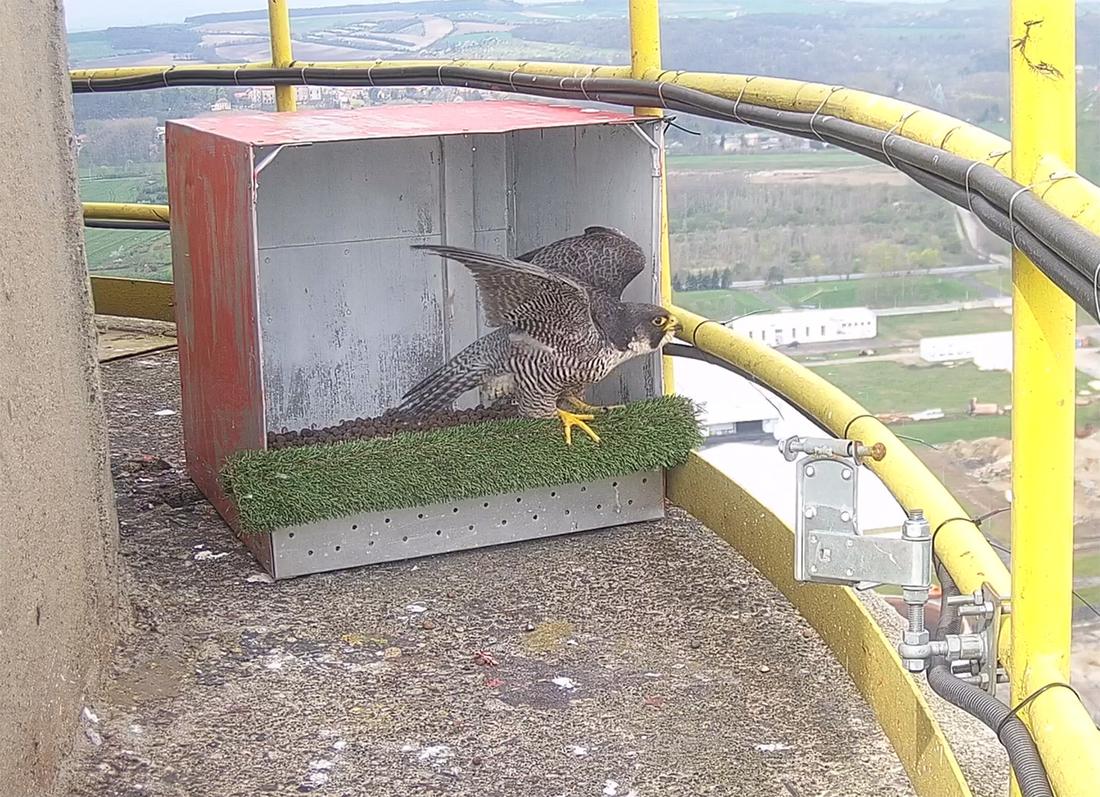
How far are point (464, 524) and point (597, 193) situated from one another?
34.9 inches

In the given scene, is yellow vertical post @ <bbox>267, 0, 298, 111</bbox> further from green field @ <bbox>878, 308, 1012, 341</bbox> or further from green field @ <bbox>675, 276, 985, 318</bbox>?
green field @ <bbox>878, 308, 1012, 341</bbox>

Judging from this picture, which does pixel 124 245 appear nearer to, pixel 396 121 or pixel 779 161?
pixel 396 121

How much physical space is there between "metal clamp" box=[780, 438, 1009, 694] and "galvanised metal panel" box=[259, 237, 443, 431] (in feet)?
6.43

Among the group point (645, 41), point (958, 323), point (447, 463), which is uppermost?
point (645, 41)

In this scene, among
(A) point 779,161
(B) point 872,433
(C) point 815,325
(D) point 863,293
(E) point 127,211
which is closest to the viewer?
(D) point 863,293

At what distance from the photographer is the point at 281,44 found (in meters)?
4.45

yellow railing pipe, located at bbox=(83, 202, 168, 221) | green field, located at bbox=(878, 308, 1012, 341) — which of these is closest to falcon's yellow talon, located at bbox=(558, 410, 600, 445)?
green field, located at bbox=(878, 308, 1012, 341)

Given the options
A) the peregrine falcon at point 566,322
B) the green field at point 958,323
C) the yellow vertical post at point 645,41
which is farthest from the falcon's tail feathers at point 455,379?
the green field at point 958,323

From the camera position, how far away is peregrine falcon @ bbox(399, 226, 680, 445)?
10.1 feet

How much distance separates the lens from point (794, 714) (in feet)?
7.59

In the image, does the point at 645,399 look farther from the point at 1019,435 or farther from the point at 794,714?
the point at 1019,435

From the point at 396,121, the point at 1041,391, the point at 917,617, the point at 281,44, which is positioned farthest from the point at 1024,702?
the point at 281,44

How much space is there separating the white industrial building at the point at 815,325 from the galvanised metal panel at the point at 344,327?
1.16 meters

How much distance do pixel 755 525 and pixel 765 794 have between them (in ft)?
2.86
